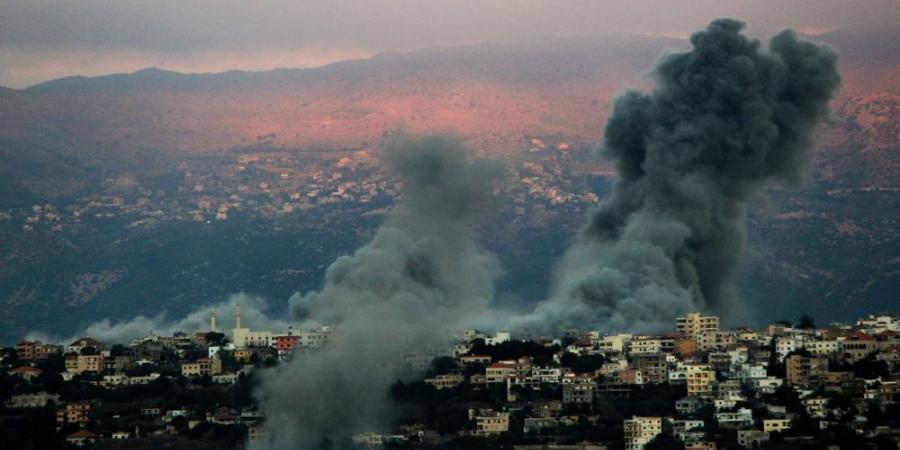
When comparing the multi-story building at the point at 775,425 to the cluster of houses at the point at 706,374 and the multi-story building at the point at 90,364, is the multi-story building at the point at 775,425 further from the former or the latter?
the multi-story building at the point at 90,364

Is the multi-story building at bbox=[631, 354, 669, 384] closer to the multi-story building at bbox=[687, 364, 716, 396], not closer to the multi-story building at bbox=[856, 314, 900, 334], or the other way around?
the multi-story building at bbox=[687, 364, 716, 396]

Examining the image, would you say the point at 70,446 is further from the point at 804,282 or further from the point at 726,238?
the point at 804,282

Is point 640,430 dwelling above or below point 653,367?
below

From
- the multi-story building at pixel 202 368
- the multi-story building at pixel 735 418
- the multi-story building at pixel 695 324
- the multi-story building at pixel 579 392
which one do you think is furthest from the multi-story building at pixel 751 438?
the multi-story building at pixel 202 368

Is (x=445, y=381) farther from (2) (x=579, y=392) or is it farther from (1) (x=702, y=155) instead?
(1) (x=702, y=155)

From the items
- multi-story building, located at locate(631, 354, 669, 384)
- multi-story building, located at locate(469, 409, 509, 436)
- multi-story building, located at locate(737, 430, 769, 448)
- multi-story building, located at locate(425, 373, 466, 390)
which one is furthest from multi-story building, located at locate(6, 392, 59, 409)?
multi-story building, located at locate(737, 430, 769, 448)

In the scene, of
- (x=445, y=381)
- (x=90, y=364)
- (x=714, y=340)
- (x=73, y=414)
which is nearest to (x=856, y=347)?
(x=714, y=340)
